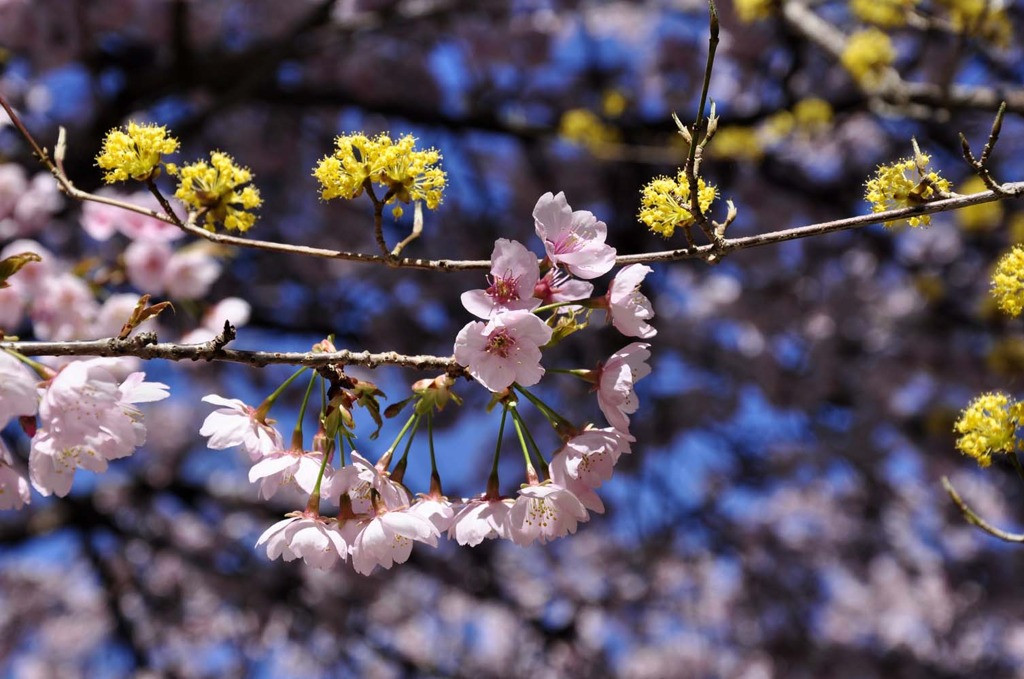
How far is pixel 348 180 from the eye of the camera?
1.23 m

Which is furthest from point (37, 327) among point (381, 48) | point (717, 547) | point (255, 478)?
point (717, 547)

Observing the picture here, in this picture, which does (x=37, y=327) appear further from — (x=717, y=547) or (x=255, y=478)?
(x=717, y=547)

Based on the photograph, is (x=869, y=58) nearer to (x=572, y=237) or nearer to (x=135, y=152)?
(x=572, y=237)

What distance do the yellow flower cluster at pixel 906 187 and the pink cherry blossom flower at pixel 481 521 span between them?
2.25 feet

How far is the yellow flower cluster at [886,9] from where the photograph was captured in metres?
2.40

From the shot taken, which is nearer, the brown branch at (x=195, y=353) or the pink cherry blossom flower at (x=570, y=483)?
the brown branch at (x=195, y=353)

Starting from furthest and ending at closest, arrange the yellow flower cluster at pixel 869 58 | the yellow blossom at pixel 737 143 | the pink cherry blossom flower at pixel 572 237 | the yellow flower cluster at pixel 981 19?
the yellow blossom at pixel 737 143
the yellow flower cluster at pixel 869 58
the yellow flower cluster at pixel 981 19
the pink cherry blossom flower at pixel 572 237

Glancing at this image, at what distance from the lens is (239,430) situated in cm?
133

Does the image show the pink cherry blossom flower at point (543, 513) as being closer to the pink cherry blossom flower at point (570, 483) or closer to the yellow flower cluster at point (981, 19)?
the pink cherry blossom flower at point (570, 483)

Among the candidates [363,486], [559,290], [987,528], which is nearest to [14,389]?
[363,486]

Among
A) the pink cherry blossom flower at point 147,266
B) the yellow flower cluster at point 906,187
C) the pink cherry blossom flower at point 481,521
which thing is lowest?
the pink cherry blossom flower at point 147,266

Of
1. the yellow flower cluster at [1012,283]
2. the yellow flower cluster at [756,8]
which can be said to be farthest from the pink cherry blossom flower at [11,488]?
the yellow flower cluster at [756,8]

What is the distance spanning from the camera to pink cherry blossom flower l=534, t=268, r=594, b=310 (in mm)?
1245

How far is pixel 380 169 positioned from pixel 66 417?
23.0 inches
